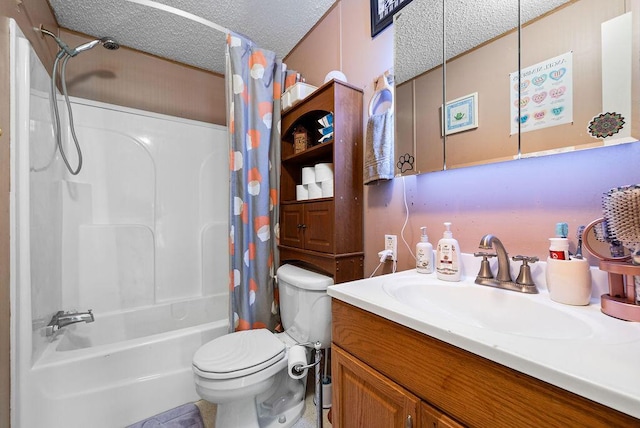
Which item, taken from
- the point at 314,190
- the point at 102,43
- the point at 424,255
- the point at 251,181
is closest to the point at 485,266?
the point at 424,255

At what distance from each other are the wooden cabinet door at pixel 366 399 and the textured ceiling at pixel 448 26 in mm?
1142

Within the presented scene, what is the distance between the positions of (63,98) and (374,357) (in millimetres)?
2364

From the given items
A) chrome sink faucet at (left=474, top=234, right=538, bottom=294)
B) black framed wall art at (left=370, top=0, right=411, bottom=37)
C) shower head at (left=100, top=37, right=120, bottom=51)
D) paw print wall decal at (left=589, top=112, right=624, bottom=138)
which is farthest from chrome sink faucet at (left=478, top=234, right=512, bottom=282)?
shower head at (left=100, top=37, right=120, bottom=51)

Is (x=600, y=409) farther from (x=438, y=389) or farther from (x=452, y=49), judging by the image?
(x=452, y=49)

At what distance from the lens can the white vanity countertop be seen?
0.36 metres

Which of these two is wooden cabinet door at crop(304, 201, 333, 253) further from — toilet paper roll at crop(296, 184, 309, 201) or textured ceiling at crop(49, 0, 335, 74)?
textured ceiling at crop(49, 0, 335, 74)

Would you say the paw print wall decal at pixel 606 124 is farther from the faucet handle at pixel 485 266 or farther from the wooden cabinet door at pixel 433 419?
the wooden cabinet door at pixel 433 419

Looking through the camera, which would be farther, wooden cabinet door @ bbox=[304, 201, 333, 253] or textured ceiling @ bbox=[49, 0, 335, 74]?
textured ceiling @ bbox=[49, 0, 335, 74]

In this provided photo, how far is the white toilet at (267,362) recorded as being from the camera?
1.04 metres

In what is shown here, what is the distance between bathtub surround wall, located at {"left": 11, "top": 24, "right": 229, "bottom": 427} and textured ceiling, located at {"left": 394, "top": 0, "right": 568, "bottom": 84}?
1.64 m

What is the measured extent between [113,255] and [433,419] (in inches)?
83.6

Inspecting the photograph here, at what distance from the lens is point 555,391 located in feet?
1.28

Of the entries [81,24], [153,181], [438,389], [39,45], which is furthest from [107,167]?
[438,389]

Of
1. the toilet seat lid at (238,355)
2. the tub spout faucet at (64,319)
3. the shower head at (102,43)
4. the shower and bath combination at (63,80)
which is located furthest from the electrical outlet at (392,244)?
the shower head at (102,43)
